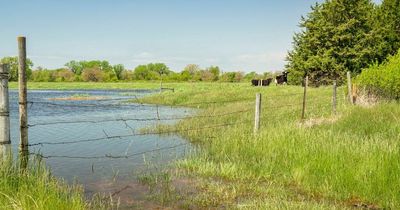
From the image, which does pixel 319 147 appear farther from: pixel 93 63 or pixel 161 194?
pixel 93 63

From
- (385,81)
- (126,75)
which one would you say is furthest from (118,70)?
(385,81)

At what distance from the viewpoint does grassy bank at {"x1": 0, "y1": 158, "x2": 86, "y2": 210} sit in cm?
586

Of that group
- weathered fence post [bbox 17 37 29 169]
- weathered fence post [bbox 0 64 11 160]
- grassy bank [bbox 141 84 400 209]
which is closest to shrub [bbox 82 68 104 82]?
grassy bank [bbox 141 84 400 209]

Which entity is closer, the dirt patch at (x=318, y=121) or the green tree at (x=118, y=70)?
the dirt patch at (x=318, y=121)

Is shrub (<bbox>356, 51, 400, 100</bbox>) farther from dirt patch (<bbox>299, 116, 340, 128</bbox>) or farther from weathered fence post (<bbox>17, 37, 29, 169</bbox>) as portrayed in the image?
weathered fence post (<bbox>17, 37, 29, 169</bbox>)

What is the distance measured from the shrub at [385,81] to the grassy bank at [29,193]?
55.2 ft

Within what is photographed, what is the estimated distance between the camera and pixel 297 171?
922 cm

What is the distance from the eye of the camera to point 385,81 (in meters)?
20.0

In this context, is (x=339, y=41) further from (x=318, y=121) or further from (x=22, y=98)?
(x=22, y=98)

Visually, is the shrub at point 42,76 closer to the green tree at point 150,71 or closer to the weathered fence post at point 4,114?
the green tree at point 150,71

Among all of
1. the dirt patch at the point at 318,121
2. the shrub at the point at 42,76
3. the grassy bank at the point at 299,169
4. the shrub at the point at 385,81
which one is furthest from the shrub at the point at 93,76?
the grassy bank at the point at 299,169

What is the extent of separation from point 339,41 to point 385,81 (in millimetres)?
26198

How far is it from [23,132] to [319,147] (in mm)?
6515

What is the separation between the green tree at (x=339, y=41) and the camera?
43844 mm
